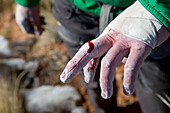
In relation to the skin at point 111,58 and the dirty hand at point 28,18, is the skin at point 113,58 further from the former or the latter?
the dirty hand at point 28,18

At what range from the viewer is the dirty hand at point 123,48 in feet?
1.65

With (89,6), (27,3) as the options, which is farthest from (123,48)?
(27,3)

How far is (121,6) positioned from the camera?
0.72 metres

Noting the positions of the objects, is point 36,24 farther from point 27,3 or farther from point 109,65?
point 109,65

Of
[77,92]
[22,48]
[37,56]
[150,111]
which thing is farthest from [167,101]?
[22,48]

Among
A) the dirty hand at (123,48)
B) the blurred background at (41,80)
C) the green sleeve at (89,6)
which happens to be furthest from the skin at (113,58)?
the blurred background at (41,80)

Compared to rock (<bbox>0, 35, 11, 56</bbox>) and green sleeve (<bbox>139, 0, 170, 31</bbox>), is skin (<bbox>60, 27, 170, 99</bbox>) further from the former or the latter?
rock (<bbox>0, 35, 11, 56</bbox>)

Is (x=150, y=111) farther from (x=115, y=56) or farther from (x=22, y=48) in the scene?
(x=22, y=48)

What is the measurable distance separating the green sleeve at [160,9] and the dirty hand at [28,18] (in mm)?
660

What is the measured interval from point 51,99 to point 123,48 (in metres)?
1.33

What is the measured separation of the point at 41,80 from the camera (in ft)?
6.34

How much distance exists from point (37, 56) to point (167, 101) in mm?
1647

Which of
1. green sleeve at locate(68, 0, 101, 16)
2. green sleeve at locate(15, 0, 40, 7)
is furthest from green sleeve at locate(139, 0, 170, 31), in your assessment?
green sleeve at locate(15, 0, 40, 7)

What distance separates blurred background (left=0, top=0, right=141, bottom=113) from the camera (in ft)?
5.19
